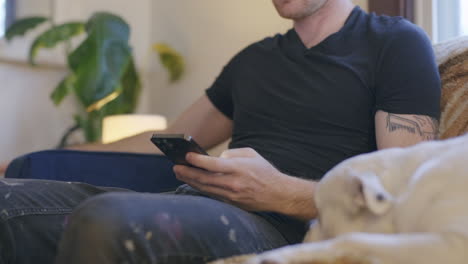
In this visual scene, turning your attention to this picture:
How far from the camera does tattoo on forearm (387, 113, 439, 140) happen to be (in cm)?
127

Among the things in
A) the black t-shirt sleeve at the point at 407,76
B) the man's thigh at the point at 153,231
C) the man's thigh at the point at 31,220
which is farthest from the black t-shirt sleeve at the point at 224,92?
the man's thigh at the point at 153,231

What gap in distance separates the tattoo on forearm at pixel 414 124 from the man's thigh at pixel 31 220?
631mm

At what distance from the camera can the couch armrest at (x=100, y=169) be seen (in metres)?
1.54

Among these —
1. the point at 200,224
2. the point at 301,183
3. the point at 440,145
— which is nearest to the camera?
the point at 440,145

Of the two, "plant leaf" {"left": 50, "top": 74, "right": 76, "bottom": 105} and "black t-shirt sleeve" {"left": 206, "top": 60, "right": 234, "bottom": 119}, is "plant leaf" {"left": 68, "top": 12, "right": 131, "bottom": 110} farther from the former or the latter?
"black t-shirt sleeve" {"left": 206, "top": 60, "right": 234, "bottom": 119}

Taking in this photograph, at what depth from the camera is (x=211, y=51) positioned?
115 inches

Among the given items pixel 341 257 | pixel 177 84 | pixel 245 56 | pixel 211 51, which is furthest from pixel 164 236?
pixel 177 84

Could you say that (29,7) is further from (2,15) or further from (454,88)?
(454,88)

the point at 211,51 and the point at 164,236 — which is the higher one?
the point at 164,236

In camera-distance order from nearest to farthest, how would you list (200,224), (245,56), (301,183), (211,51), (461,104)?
(200,224) → (301,183) → (461,104) → (245,56) → (211,51)

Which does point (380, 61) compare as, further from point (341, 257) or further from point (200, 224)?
point (341, 257)

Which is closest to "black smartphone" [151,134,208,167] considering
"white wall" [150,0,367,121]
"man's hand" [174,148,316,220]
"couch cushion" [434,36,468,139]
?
"man's hand" [174,148,316,220]

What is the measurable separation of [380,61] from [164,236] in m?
0.69

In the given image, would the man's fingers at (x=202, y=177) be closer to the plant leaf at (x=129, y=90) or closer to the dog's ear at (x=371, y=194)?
the dog's ear at (x=371, y=194)
